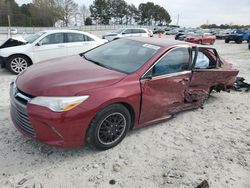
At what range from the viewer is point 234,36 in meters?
26.7

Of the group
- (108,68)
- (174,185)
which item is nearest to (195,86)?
(108,68)

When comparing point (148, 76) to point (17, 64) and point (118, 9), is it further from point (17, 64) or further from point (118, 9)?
point (118, 9)

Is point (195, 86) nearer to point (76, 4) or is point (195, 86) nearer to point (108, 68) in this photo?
point (108, 68)

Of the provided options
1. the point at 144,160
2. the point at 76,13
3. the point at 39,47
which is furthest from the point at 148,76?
the point at 76,13

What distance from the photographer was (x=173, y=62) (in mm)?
4293

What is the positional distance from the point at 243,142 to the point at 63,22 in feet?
→ 187

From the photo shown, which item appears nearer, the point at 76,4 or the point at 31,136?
the point at 31,136

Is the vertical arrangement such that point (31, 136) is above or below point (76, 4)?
below

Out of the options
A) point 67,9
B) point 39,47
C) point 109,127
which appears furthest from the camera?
point 67,9

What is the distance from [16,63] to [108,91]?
18.0 feet

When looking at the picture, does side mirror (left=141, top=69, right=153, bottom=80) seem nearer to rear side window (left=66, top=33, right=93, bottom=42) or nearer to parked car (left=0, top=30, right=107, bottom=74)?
parked car (left=0, top=30, right=107, bottom=74)

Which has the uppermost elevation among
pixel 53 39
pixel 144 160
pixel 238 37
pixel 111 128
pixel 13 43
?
pixel 53 39

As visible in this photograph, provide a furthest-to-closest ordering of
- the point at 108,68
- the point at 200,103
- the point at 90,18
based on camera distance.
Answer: the point at 90,18, the point at 200,103, the point at 108,68

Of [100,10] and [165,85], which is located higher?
[100,10]
